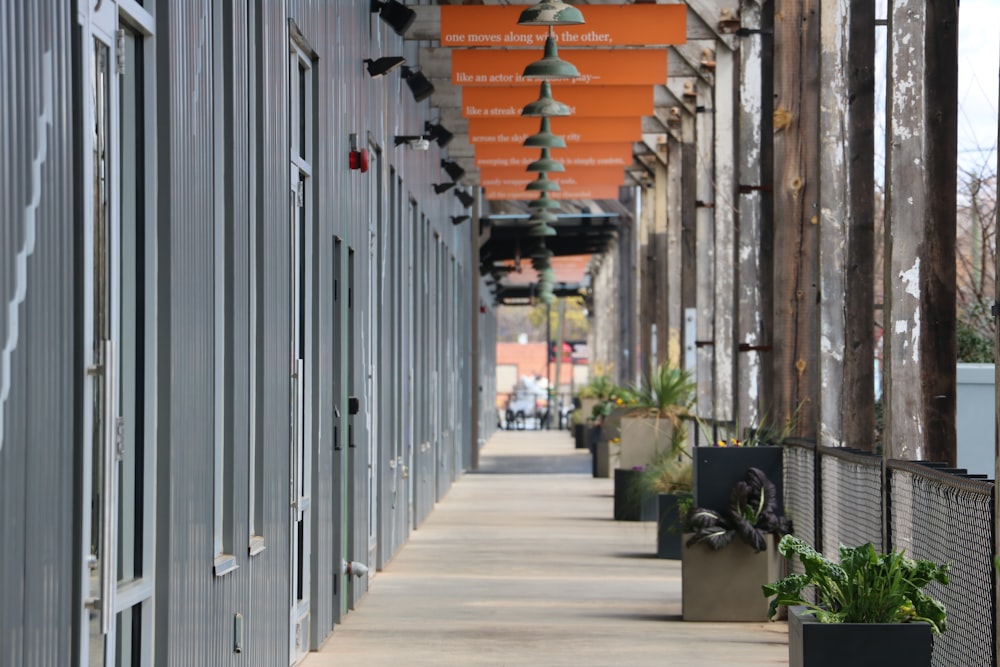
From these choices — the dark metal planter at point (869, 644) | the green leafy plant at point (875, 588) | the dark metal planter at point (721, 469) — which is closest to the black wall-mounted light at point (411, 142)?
the dark metal planter at point (721, 469)

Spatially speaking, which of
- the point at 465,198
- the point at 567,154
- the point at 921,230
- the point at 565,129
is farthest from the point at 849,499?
the point at 465,198

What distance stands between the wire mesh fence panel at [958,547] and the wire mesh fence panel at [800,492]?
2.66 meters

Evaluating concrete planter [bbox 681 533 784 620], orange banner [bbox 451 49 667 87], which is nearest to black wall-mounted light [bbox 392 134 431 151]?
orange banner [bbox 451 49 667 87]

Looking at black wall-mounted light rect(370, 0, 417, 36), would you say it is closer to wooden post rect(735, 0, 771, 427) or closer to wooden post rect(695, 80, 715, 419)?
wooden post rect(735, 0, 771, 427)

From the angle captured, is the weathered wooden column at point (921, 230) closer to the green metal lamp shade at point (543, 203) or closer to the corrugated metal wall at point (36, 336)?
the corrugated metal wall at point (36, 336)

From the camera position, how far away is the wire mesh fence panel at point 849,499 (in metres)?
7.17

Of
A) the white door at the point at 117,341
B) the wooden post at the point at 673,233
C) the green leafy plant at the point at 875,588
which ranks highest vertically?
the wooden post at the point at 673,233

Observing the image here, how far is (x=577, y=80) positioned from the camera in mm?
14516

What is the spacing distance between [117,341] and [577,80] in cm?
1031

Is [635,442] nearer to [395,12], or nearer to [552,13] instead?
[395,12]

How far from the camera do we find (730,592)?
9500 mm

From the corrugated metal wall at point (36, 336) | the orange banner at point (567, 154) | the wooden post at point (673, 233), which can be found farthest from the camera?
the wooden post at point (673, 233)

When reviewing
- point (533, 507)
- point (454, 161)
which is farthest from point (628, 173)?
point (533, 507)

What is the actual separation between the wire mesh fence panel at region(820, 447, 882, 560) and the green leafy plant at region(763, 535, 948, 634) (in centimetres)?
152
